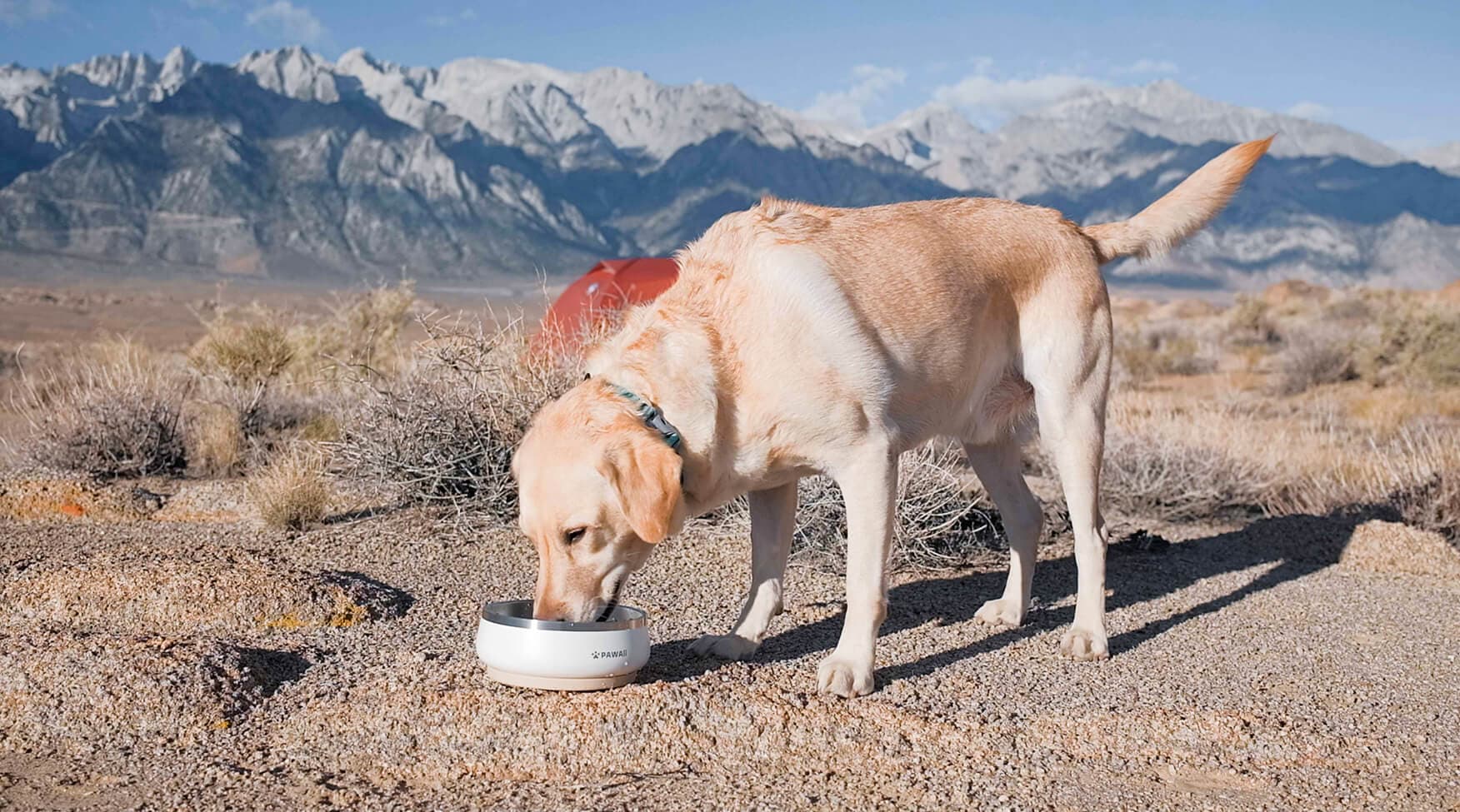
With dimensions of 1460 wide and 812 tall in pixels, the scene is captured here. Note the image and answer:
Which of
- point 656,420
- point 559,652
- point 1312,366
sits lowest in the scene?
point 1312,366

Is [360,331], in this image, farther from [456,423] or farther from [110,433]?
[456,423]

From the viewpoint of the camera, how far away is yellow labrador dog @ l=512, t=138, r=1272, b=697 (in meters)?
4.46

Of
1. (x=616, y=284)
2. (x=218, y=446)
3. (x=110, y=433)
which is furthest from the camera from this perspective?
(x=616, y=284)

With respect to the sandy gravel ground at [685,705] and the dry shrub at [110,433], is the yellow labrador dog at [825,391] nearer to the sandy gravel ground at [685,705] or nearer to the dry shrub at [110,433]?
the sandy gravel ground at [685,705]

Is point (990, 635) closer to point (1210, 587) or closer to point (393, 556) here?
point (1210, 587)

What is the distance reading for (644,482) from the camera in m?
4.35

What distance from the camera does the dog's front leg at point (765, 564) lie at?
535 centimetres

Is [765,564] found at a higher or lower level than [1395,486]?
higher

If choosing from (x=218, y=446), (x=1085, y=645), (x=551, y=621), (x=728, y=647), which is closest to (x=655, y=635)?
(x=728, y=647)

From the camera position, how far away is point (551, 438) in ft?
14.7

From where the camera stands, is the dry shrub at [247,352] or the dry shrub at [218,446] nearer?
the dry shrub at [218,446]

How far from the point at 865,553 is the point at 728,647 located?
30.3 inches

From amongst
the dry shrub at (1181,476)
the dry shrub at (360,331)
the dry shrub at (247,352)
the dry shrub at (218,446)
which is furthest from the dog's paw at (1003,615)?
the dry shrub at (247,352)

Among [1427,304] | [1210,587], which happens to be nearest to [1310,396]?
[1427,304]
